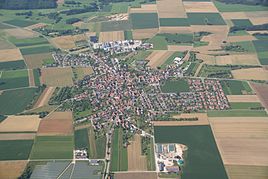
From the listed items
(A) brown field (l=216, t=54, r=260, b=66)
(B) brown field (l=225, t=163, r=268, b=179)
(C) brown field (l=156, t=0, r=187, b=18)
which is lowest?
(B) brown field (l=225, t=163, r=268, b=179)

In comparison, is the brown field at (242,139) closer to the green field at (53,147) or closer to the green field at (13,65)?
the green field at (53,147)

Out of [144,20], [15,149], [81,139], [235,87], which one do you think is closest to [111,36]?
[144,20]

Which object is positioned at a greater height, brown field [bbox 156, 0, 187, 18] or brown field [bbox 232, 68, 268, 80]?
brown field [bbox 156, 0, 187, 18]

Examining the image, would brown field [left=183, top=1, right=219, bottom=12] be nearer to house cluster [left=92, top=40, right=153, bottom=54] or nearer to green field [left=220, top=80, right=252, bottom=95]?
house cluster [left=92, top=40, right=153, bottom=54]

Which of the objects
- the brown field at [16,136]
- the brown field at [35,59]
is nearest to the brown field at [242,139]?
the brown field at [16,136]

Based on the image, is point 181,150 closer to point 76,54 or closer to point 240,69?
point 240,69

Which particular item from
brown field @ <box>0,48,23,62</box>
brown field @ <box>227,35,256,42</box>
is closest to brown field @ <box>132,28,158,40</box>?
brown field @ <box>227,35,256,42</box>
